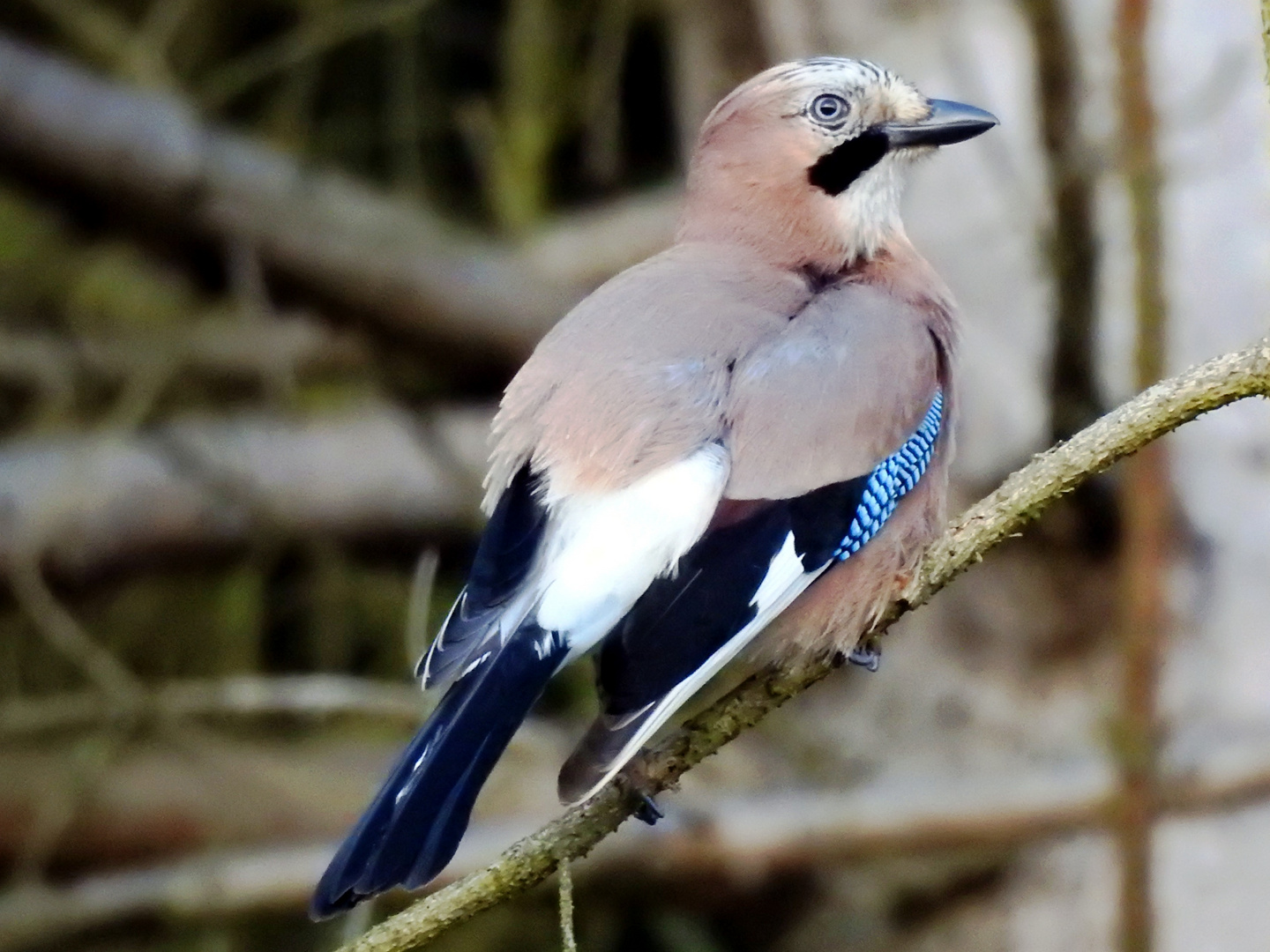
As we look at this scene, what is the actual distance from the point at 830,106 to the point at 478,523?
2.10 meters

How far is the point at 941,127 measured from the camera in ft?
8.58

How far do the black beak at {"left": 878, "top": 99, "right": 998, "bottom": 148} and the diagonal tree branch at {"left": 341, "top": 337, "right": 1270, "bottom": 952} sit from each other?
2.75 feet

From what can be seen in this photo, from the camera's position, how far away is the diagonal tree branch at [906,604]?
176cm

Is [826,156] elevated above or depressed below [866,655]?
above

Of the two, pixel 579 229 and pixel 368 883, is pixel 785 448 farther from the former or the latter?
pixel 579 229

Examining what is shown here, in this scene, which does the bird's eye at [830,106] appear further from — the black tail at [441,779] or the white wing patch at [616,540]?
the black tail at [441,779]

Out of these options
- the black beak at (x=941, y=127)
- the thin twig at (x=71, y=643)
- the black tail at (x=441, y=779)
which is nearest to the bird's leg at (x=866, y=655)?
the black tail at (x=441, y=779)

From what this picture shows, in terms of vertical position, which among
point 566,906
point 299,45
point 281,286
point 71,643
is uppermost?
point 299,45

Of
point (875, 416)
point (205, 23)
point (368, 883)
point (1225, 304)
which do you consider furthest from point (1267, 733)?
point (205, 23)

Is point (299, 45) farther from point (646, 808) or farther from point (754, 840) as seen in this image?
point (646, 808)

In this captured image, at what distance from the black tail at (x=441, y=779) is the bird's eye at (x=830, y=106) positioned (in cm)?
104

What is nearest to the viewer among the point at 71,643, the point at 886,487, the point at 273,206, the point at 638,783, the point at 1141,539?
the point at 638,783

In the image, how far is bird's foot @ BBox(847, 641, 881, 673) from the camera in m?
2.22

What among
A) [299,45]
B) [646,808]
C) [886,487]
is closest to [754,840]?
[886,487]
